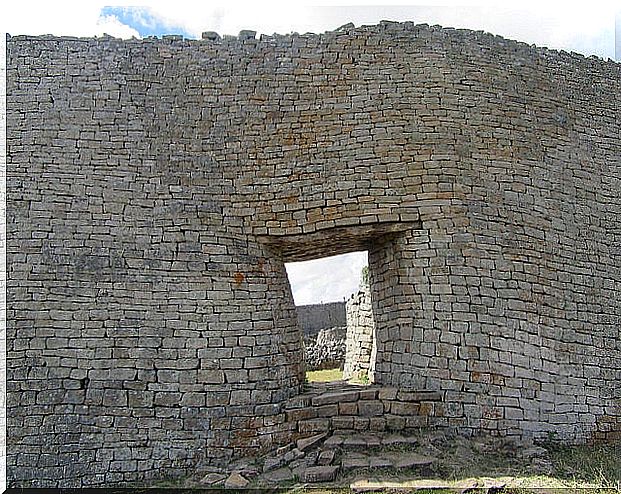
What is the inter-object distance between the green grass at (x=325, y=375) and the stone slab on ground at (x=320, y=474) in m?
4.13

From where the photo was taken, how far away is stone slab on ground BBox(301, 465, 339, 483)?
6.25 metres

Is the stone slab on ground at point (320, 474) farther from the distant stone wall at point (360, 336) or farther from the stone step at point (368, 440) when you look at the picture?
the distant stone wall at point (360, 336)

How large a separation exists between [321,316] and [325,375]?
2816 mm

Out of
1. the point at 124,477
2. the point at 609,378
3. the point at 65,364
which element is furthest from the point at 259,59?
the point at 609,378

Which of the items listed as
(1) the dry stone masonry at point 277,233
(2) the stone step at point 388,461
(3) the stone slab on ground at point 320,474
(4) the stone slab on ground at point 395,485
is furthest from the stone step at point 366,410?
(4) the stone slab on ground at point 395,485

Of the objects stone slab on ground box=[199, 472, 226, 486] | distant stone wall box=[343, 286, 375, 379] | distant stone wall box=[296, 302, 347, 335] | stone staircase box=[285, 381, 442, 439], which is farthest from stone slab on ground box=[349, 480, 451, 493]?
distant stone wall box=[296, 302, 347, 335]

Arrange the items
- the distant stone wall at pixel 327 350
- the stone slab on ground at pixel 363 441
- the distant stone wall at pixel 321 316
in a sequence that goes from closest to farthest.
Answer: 1. the stone slab on ground at pixel 363 441
2. the distant stone wall at pixel 327 350
3. the distant stone wall at pixel 321 316

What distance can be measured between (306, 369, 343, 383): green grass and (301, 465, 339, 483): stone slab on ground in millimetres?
4129

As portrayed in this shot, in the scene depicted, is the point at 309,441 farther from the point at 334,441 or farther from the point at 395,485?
the point at 395,485

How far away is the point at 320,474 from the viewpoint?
627cm

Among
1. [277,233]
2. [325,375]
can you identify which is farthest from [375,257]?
[325,375]

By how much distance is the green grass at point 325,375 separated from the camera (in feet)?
35.3

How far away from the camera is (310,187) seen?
7902 millimetres

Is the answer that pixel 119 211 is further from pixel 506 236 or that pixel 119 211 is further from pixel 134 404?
pixel 506 236
